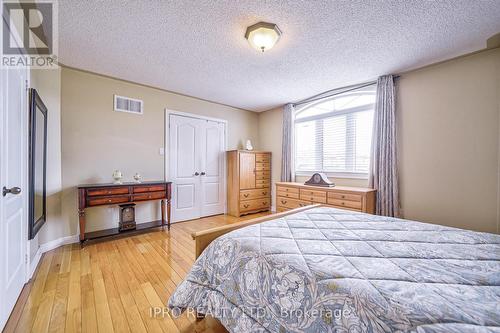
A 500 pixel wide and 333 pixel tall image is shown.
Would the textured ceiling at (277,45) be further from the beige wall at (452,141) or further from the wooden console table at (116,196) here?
the wooden console table at (116,196)

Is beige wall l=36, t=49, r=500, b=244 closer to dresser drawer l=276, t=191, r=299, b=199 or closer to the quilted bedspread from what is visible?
dresser drawer l=276, t=191, r=299, b=199

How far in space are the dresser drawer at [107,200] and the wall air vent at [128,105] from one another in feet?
4.78

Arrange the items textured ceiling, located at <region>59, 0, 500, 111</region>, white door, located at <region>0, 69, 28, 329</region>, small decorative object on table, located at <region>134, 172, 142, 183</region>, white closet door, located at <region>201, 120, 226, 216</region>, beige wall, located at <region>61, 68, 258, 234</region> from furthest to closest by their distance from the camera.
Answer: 1. white closet door, located at <region>201, 120, 226, 216</region>
2. small decorative object on table, located at <region>134, 172, 142, 183</region>
3. beige wall, located at <region>61, 68, 258, 234</region>
4. textured ceiling, located at <region>59, 0, 500, 111</region>
5. white door, located at <region>0, 69, 28, 329</region>

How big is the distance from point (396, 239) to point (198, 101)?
401 cm

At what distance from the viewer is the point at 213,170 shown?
179 inches

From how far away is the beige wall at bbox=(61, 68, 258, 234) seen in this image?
A: 9.58ft

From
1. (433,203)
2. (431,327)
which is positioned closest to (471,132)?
(433,203)

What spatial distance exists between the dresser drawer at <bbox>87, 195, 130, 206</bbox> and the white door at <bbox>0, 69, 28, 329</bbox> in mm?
855

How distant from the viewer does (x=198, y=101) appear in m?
4.27

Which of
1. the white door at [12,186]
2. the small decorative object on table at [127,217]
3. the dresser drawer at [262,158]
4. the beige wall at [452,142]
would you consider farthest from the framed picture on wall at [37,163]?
the beige wall at [452,142]

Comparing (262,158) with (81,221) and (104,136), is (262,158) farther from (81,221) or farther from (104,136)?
(81,221)

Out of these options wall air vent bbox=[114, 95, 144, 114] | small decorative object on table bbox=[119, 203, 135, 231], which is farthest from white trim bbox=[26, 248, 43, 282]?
wall air vent bbox=[114, 95, 144, 114]

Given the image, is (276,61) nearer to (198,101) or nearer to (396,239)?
(198,101)

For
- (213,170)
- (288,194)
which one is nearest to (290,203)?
(288,194)
